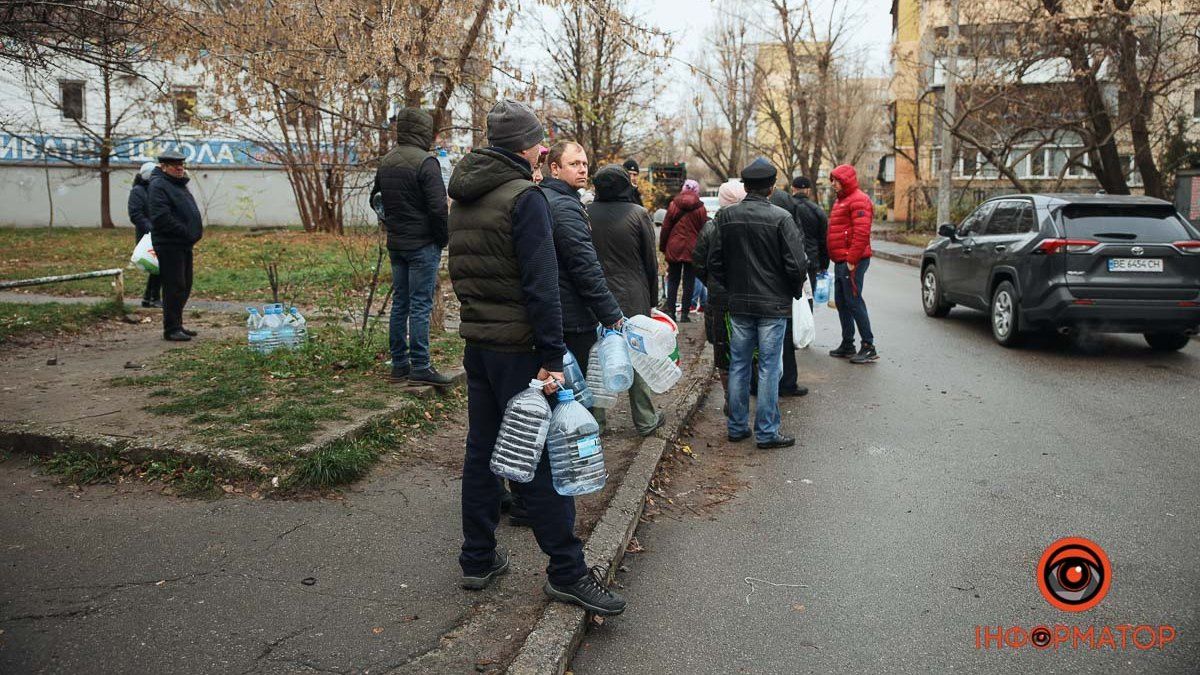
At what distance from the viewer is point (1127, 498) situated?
5504mm

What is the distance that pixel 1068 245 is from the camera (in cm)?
983

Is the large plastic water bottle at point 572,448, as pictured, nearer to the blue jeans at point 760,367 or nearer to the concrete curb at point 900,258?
the blue jeans at point 760,367

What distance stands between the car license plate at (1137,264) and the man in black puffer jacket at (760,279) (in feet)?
15.9

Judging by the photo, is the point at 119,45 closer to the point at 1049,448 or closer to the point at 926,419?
the point at 926,419

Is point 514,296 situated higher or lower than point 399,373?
higher

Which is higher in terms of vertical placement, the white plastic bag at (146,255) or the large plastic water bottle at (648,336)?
the white plastic bag at (146,255)

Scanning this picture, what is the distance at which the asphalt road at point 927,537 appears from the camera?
12.2ft

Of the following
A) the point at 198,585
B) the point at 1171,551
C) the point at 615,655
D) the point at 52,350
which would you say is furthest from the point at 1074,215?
the point at 52,350

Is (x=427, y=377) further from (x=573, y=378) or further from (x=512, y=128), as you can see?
(x=512, y=128)

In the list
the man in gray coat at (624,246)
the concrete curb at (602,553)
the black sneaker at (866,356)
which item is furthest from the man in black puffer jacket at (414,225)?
the black sneaker at (866,356)

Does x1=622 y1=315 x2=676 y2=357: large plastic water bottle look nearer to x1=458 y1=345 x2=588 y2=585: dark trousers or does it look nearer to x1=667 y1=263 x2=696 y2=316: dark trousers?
x1=458 y1=345 x2=588 y2=585: dark trousers

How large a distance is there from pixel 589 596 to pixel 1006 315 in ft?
27.9

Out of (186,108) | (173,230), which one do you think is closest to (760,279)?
(173,230)

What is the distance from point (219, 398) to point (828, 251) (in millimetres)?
5991
